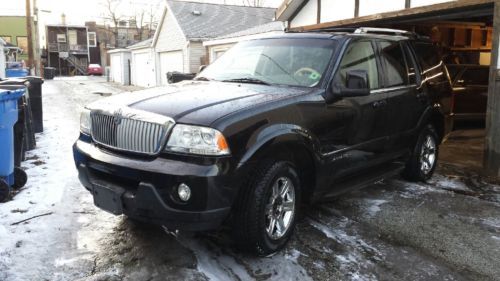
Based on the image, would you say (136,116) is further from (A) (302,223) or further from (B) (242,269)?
(A) (302,223)

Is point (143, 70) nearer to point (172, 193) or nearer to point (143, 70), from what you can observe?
point (143, 70)

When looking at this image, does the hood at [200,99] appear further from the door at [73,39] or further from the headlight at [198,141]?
the door at [73,39]

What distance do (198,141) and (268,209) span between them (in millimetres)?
898

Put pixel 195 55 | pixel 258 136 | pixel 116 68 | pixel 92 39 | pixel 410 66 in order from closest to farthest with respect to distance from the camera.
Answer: pixel 258 136 < pixel 410 66 < pixel 195 55 < pixel 116 68 < pixel 92 39

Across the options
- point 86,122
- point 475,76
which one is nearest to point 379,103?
point 86,122

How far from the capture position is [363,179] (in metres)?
5.12

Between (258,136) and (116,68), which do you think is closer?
(258,136)

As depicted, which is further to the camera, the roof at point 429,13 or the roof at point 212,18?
the roof at point 212,18

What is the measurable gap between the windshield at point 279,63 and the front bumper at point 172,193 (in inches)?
61.4

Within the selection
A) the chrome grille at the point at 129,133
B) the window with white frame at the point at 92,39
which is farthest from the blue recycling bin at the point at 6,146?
the window with white frame at the point at 92,39

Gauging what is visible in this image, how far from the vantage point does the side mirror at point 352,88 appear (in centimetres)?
445

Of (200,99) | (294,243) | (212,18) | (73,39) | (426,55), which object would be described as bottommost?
(294,243)

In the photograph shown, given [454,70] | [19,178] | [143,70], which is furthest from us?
[143,70]

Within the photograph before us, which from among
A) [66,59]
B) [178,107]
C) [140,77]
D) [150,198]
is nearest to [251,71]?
[178,107]
